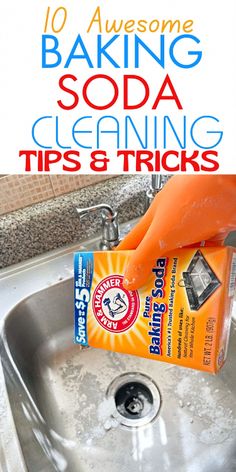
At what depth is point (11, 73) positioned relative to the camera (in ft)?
1.75

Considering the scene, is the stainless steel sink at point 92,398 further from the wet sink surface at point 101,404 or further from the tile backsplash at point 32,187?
the tile backsplash at point 32,187

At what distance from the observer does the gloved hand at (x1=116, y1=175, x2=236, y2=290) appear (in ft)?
1.51

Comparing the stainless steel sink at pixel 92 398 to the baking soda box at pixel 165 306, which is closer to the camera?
the baking soda box at pixel 165 306

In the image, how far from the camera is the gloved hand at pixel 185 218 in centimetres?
46

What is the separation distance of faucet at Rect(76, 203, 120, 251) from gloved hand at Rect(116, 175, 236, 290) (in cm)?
14

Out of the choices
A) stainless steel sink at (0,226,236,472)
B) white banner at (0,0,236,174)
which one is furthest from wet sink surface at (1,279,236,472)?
white banner at (0,0,236,174)

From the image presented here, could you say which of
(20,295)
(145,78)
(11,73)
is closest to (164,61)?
(145,78)

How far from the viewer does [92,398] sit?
2.31 ft

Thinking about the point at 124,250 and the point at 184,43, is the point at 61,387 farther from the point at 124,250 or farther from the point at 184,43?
the point at 184,43

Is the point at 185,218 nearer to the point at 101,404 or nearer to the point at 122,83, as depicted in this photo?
the point at 122,83

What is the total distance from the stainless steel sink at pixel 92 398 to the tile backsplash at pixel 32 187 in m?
0.11

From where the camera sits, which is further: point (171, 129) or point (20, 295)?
point (20, 295)

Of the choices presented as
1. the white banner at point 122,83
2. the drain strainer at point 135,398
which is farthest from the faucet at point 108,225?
the drain strainer at point 135,398

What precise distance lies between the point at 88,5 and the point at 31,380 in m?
0.54
